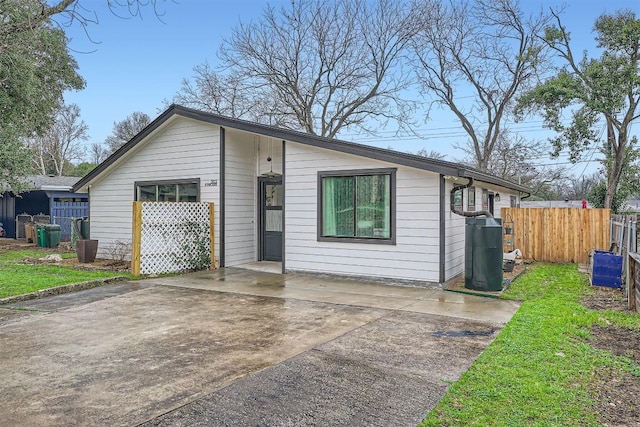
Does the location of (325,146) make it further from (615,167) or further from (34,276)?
(615,167)

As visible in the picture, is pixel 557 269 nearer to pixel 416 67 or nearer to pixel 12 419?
pixel 12 419

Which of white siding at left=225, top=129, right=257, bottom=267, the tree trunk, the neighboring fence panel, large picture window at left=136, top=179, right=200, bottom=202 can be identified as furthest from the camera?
the tree trunk

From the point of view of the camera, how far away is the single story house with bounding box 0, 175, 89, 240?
705 inches

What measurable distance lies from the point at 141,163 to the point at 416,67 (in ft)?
55.3

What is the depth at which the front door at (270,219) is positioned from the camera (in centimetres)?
1103

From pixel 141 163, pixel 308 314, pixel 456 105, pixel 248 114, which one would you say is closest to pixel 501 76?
pixel 456 105

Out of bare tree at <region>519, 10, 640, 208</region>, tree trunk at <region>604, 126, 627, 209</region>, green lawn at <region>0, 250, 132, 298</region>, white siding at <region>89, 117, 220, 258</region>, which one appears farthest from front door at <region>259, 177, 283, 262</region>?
tree trunk at <region>604, 126, 627, 209</region>

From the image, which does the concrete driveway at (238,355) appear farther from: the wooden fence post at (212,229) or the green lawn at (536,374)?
the wooden fence post at (212,229)

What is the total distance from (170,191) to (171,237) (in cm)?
199

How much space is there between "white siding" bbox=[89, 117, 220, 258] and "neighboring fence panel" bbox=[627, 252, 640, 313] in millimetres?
8007

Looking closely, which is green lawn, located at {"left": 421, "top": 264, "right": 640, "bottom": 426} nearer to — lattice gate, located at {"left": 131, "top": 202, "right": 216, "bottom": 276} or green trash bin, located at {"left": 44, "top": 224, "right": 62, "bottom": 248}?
lattice gate, located at {"left": 131, "top": 202, "right": 216, "bottom": 276}

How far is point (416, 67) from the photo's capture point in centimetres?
2359

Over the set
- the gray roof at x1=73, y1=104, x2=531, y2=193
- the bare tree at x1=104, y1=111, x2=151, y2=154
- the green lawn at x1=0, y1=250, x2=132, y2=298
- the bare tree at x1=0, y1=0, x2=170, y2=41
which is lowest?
the green lawn at x1=0, y1=250, x2=132, y2=298

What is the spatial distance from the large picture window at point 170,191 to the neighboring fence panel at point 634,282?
28.8 ft
